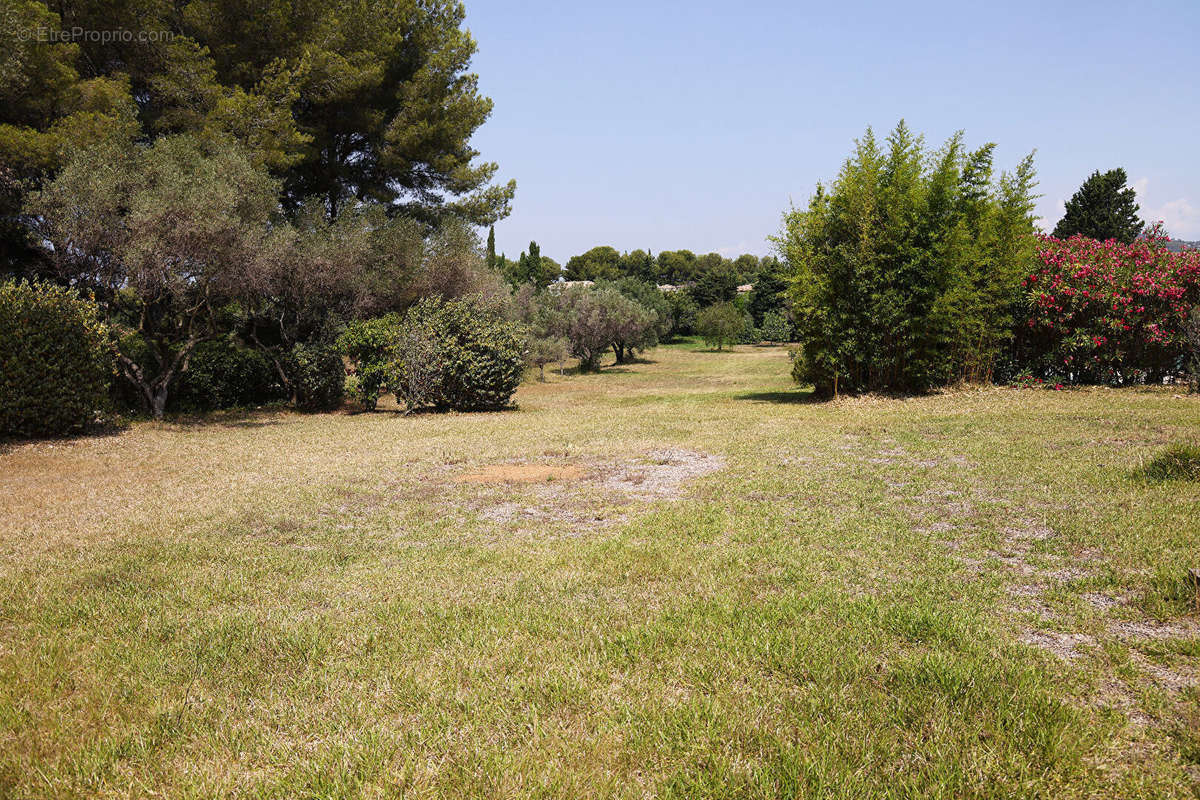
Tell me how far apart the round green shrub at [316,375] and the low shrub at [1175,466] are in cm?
1579

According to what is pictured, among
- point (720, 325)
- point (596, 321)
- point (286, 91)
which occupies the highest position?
point (286, 91)

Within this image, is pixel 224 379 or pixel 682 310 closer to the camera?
pixel 224 379

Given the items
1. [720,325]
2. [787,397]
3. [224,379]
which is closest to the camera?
[224,379]

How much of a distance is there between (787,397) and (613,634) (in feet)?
47.5

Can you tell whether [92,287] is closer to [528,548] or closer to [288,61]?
[288,61]

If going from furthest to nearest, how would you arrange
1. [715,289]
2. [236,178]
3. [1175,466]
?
1. [715,289]
2. [236,178]
3. [1175,466]

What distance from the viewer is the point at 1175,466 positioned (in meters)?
6.02

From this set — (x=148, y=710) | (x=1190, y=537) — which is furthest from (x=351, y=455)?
(x=1190, y=537)

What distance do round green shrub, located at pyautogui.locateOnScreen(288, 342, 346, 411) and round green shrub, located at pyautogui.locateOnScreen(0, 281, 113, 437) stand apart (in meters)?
4.85

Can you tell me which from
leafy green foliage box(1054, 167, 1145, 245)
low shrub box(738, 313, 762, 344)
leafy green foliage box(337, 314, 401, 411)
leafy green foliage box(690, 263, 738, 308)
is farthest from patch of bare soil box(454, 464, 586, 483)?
leafy green foliage box(690, 263, 738, 308)

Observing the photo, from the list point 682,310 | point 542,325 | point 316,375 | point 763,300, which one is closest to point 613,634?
point 316,375

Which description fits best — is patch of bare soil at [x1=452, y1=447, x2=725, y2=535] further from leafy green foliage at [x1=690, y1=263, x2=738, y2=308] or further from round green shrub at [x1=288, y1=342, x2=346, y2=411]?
leafy green foliage at [x1=690, y1=263, x2=738, y2=308]

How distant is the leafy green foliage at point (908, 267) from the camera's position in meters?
13.6

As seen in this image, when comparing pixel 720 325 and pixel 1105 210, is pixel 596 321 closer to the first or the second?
pixel 720 325
